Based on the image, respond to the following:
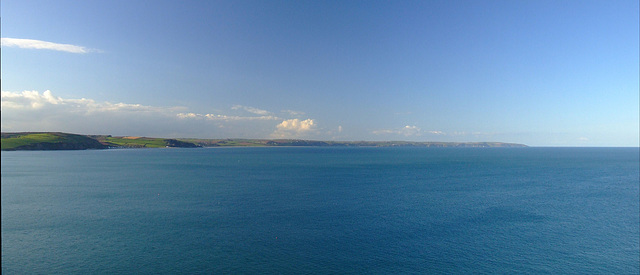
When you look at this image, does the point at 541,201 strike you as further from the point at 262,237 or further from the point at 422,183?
the point at 262,237

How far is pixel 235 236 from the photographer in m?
60.7

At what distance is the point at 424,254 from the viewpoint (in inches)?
2146

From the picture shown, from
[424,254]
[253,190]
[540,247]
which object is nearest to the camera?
[424,254]

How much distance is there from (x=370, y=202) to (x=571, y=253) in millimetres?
43543

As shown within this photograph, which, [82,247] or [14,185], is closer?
[82,247]

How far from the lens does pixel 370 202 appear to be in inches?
3479

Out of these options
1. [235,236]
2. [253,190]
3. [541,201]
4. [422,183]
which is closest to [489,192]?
[541,201]

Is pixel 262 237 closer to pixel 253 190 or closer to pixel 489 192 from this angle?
pixel 253 190

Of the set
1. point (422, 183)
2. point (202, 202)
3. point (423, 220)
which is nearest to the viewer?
point (423, 220)

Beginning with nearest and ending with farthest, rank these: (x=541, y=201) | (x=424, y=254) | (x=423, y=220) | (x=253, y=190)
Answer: (x=424, y=254), (x=423, y=220), (x=541, y=201), (x=253, y=190)

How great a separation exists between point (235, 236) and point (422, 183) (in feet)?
266

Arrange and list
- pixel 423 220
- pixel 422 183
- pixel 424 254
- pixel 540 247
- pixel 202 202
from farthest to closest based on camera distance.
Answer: pixel 422 183 < pixel 202 202 < pixel 423 220 < pixel 540 247 < pixel 424 254

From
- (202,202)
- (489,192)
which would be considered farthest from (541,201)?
(202,202)

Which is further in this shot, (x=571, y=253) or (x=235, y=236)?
(x=235, y=236)
